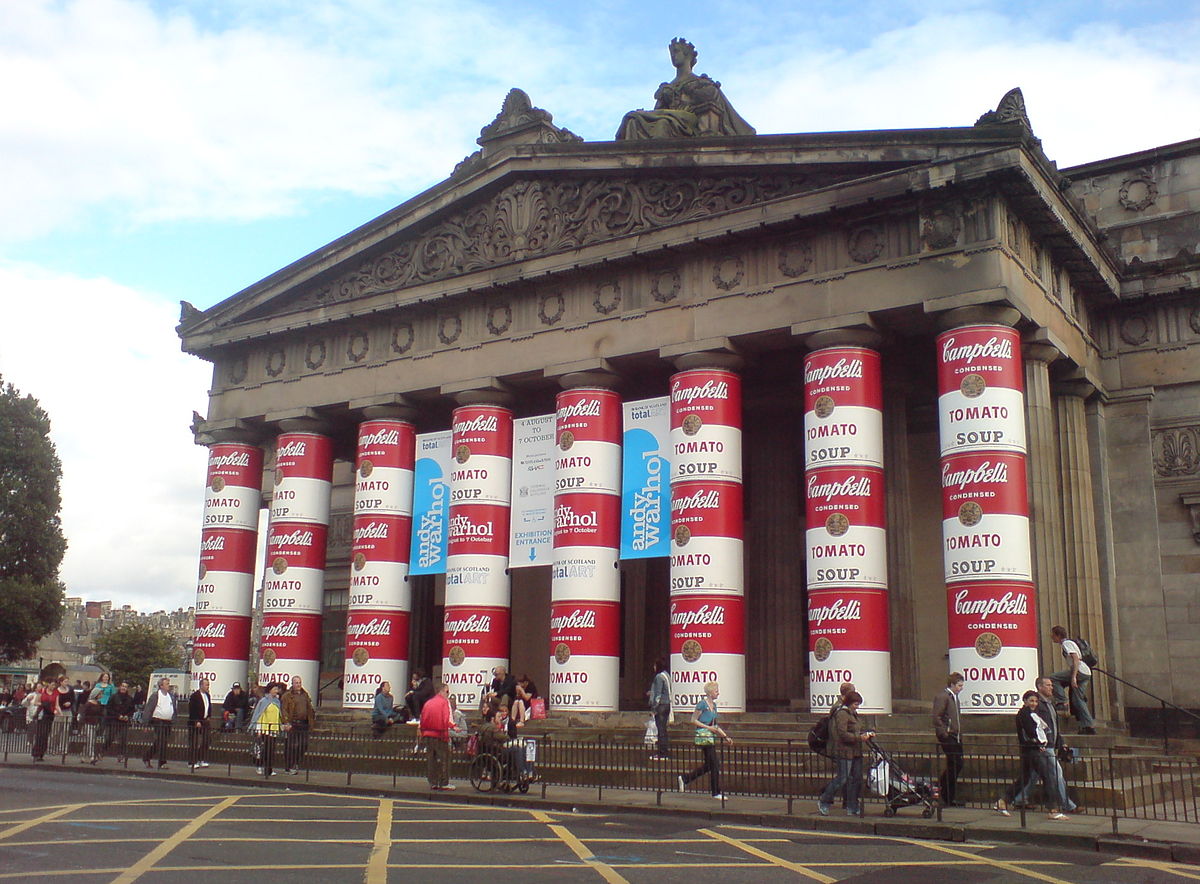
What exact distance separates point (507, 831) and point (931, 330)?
1413 centimetres

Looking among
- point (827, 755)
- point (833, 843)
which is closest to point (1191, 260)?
point (827, 755)

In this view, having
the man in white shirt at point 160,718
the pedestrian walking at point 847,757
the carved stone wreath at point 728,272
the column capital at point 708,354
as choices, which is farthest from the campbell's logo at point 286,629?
the pedestrian walking at point 847,757

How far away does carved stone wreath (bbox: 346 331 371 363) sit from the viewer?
29.3 m

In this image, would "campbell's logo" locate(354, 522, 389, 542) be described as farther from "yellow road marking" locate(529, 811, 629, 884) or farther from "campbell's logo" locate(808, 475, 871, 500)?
"yellow road marking" locate(529, 811, 629, 884)

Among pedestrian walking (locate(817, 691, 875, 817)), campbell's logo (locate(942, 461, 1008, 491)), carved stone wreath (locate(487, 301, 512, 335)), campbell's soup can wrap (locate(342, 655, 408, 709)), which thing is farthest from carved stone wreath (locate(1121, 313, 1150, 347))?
campbell's soup can wrap (locate(342, 655, 408, 709))

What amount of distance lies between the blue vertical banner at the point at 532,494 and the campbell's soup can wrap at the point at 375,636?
132 inches

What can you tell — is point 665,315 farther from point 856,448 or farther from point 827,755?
point 827,755

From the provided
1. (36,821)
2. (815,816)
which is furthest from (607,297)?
(36,821)

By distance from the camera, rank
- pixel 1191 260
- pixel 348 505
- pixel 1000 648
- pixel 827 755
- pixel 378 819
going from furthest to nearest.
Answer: pixel 348 505, pixel 1191 260, pixel 1000 648, pixel 827 755, pixel 378 819

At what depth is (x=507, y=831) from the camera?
13266 millimetres

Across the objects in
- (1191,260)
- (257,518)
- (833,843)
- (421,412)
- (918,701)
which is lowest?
(833,843)

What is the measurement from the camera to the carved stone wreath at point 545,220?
24.1 metres

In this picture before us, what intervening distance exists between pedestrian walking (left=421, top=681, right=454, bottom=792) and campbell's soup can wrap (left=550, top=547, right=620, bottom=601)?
594 cm

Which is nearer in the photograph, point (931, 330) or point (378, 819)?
point (378, 819)
